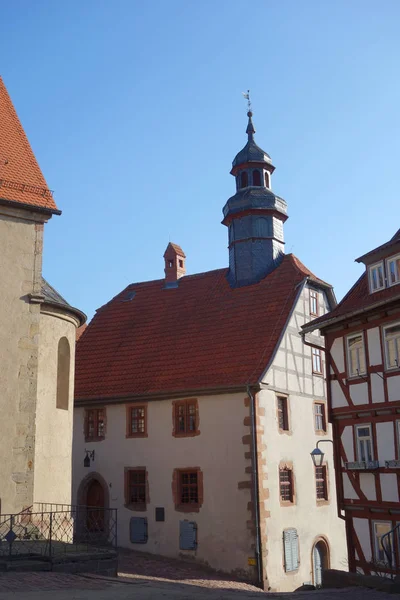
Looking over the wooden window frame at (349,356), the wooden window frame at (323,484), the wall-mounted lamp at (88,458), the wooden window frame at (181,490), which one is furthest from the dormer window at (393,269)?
the wall-mounted lamp at (88,458)

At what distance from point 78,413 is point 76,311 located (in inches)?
321

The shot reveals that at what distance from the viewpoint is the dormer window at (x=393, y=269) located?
17.4 meters

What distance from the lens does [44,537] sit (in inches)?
640

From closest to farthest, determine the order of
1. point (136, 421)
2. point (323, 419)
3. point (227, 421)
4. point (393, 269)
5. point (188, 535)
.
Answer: point (393, 269) < point (188, 535) < point (227, 421) < point (136, 421) < point (323, 419)

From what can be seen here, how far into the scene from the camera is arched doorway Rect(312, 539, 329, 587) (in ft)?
78.3

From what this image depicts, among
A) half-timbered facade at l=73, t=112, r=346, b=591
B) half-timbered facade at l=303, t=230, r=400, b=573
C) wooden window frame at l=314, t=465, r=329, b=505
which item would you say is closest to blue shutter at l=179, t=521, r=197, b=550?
half-timbered facade at l=73, t=112, r=346, b=591

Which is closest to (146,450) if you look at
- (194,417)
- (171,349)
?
(194,417)

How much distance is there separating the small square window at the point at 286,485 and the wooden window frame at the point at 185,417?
3.17 metres

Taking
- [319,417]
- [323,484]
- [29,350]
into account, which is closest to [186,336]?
[319,417]

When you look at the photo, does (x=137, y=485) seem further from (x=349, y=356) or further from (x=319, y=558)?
(x=349, y=356)

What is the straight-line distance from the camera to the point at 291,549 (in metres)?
22.7

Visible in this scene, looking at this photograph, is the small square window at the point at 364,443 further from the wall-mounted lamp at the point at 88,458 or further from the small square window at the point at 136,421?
the wall-mounted lamp at the point at 88,458

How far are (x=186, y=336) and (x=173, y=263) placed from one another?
542cm

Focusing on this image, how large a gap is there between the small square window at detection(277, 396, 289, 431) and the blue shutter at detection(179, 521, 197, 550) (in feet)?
14.6
